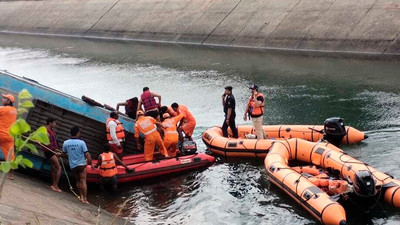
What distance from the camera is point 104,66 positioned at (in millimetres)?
30609

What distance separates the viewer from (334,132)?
12.4 meters

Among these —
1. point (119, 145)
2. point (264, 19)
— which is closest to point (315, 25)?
point (264, 19)

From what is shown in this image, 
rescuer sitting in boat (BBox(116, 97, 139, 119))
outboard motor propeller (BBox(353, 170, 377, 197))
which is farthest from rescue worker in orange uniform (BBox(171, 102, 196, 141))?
outboard motor propeller (BBox(353, 170, 377, 197))

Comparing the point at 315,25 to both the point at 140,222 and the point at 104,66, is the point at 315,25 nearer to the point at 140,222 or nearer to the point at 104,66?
the point at 104,66

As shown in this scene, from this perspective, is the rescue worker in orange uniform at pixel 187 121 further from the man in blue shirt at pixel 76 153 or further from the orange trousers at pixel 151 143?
the man in blue shirt at pixel 76 153

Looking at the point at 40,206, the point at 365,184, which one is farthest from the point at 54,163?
the point at 365,184

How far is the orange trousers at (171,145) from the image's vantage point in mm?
12109

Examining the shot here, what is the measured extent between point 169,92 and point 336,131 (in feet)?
34.9

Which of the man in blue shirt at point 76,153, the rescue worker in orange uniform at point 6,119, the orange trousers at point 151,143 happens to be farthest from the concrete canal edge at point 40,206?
the orange trousers at point 151,143

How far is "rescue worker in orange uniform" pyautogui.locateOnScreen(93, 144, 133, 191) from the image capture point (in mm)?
10547

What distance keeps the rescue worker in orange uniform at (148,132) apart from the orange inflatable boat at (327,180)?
2.62 m

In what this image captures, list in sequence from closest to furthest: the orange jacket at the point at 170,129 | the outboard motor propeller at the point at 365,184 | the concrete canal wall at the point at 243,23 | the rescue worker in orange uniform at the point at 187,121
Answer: the outboard motor propeller at the point at 365,184
the orange jacket at the point at 170,129
the rescue worker in orange uniform at the point at 187,121
the concrete canal wall at the point at 243,23

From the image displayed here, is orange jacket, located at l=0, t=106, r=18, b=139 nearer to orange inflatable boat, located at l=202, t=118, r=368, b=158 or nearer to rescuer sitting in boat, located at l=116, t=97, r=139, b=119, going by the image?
rescuer sitting in boat, located at l=116, t=97, r=139, b=119

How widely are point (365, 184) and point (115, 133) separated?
212 inches
